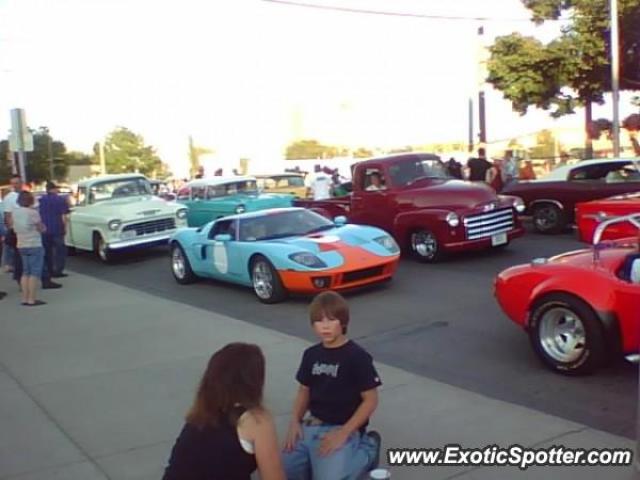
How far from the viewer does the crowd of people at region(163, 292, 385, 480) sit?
2.85 meters

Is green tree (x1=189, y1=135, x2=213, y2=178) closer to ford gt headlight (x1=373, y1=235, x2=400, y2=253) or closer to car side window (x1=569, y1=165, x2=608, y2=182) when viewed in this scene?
car side window (x1=569, y1=165, x2=608, y2=182)

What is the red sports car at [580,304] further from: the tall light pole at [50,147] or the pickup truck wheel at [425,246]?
the tall light pole at [50,147]

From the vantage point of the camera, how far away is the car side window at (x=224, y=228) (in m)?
10.1

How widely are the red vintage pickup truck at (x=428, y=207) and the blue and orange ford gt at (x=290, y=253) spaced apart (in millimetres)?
1714

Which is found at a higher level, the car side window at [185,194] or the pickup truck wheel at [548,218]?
the car side window at [185,194]

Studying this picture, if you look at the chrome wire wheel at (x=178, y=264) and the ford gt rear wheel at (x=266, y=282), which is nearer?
the ford gt rear wheel at (x=266, y=282)

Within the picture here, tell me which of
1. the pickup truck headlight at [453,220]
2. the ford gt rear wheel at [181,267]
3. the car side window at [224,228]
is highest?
the car side window at [224,228]

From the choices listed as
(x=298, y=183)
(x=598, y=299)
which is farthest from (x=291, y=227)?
(x=298, y=183)

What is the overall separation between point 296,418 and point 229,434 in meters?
1.01

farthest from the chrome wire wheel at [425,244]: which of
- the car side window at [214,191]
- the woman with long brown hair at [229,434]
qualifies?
the woman with long brown hair at [229,434]

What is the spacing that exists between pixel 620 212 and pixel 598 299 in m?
4.61

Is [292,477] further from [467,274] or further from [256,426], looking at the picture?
[467,274]

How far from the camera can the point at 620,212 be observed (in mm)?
9344

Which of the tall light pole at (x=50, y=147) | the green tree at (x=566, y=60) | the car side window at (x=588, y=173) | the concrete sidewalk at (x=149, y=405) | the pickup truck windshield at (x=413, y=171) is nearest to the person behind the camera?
the concrete sidewalk at (x=149, y=405)
